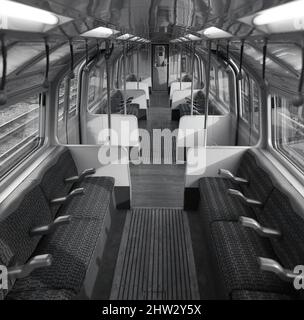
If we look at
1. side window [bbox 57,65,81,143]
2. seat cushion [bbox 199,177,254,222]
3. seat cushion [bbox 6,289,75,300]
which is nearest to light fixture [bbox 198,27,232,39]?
seat cushion [bbox 199,177,254,222]

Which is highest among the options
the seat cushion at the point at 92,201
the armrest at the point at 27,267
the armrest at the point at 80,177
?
the armrest at the point at 80,177

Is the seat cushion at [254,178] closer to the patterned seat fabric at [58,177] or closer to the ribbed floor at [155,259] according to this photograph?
the ribbed floor at [155,259]

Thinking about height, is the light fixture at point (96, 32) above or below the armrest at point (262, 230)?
above

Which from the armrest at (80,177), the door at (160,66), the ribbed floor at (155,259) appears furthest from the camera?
the door at (160,66)

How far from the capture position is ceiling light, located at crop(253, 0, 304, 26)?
126cm

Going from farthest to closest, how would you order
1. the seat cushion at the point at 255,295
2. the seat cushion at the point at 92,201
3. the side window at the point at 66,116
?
the side window at the point at 66,116 < the seat cushion at the point at 92,201 < the seat cushion at the point at 255,295

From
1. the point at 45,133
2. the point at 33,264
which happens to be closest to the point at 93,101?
the point at 45,133

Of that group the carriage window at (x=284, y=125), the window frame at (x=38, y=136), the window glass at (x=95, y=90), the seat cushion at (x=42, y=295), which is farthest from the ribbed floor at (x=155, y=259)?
the window glass at (x=95, y=90)

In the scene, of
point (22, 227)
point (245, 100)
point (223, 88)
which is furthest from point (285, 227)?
point (223, 88)

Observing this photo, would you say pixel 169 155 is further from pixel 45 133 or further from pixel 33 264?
→ pixel 33 264

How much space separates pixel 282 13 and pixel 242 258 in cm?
175

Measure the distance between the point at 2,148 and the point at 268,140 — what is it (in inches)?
187

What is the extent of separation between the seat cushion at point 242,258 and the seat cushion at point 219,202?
0.54 feet

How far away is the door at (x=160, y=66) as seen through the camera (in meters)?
14.2
